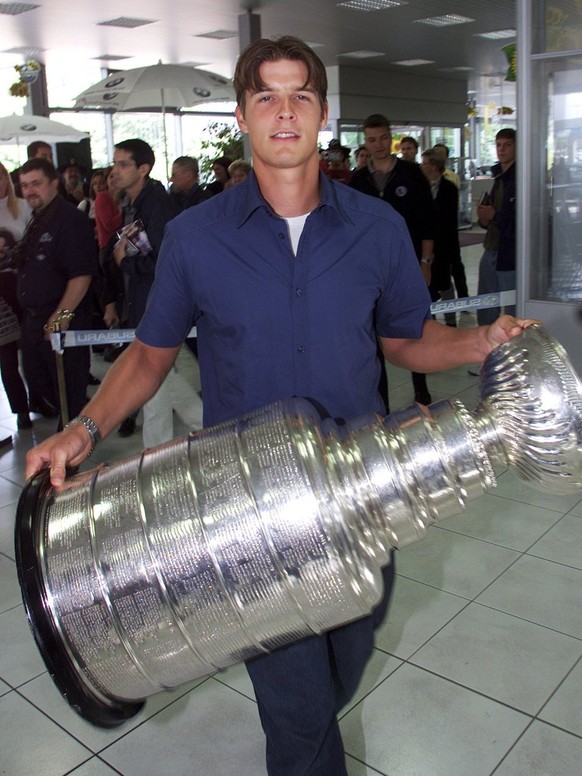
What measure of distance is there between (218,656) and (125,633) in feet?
0.48

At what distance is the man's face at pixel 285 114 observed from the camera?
146 cm

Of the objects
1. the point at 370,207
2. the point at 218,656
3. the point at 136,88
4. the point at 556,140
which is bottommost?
the point at 218,656

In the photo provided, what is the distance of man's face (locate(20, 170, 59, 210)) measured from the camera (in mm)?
4336

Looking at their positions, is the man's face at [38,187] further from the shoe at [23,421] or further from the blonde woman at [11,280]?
the shoe at [23,421]

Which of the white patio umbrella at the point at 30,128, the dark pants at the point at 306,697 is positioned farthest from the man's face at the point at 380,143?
the white patio umbrella at the point at 30,128

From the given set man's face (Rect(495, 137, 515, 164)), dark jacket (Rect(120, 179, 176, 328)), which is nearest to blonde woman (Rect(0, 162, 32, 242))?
dark jacket (Rect(120, 179, 176, 328))

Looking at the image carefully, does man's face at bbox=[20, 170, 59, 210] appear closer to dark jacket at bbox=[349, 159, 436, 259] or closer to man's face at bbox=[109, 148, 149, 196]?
man's face at bbox=[109, 148, 149, 196]

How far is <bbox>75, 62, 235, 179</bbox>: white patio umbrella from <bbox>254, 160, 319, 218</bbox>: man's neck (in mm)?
6564

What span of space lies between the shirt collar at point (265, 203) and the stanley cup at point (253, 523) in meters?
0.52

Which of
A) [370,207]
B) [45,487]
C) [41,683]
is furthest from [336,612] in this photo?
[41,683]

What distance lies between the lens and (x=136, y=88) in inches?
308

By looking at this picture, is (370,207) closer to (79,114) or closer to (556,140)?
(556,140)

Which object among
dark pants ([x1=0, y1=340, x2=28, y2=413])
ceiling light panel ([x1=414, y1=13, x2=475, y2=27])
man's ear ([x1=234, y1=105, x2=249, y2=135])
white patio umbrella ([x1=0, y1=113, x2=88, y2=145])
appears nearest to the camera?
man's ear ([x1=234, y1=105, x2=249, y2=135])

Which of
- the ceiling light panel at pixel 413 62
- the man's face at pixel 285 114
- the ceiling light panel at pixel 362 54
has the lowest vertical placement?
the man's face at pixel 285 114
